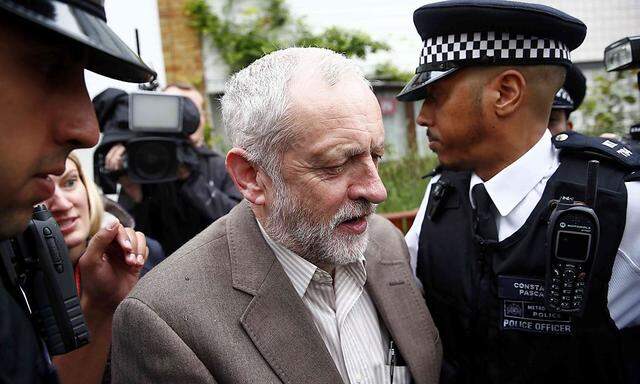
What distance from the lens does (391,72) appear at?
9070 mm

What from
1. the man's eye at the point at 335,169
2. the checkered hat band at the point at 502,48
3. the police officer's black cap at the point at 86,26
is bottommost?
the man's eye at the point at 335,169

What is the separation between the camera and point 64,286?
141cm

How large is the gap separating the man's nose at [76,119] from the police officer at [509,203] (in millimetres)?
1333

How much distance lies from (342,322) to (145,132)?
183 cm

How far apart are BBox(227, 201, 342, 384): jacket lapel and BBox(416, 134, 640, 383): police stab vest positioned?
1.90 ft

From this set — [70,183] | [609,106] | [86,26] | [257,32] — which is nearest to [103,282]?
[70,183]

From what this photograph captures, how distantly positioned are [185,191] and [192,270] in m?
1.67

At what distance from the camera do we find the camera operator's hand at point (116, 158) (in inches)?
121

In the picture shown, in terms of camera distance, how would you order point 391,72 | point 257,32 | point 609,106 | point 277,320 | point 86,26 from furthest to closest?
1. point 391,72
2. point 257,32
3. point 609,106
4. point 277,320
5. point 86,26

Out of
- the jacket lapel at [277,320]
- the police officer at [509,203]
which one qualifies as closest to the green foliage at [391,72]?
the police officer at [509,203]

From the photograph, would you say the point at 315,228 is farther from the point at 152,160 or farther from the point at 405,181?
the point at 405,181

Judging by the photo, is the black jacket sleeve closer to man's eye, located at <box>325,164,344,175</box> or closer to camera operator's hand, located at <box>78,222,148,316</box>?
camera operator's hand, located at <box>78,222,148,316</box>

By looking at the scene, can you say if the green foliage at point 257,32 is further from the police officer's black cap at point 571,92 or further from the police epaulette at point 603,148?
the police epaulette at point 603,148

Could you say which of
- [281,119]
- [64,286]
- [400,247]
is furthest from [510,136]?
[64,286]
